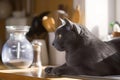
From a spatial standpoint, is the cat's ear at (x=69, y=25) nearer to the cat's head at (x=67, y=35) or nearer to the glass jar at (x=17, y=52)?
the cat's head at (x=67, y=35)

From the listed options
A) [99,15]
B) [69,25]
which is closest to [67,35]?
[69,25]

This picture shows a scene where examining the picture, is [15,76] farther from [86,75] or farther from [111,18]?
[111,18]

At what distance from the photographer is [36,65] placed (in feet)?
4.53

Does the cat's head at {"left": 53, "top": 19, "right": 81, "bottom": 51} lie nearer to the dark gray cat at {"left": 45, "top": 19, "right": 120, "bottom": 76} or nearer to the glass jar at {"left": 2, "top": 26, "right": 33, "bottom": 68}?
the dark gray cat at {"left": 45, "top": 19, "right": 120, "bottom": 76}

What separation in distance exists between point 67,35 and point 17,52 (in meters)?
→ 0.35

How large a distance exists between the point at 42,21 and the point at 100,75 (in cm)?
57

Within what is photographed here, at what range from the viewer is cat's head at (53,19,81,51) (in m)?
1.08

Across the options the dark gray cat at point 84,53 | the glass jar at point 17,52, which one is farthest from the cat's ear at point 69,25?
the glass jar at point 17,52

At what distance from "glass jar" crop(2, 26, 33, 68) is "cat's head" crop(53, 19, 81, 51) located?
0.86 feet

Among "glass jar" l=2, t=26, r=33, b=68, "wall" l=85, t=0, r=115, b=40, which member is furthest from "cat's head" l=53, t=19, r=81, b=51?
"wall" l=85, t=0, r=115, b=40

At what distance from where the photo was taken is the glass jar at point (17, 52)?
1329 mm

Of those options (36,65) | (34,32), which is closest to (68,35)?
(36,65)

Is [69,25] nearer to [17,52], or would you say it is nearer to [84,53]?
[84,53]

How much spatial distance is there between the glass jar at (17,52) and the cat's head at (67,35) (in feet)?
0.86
